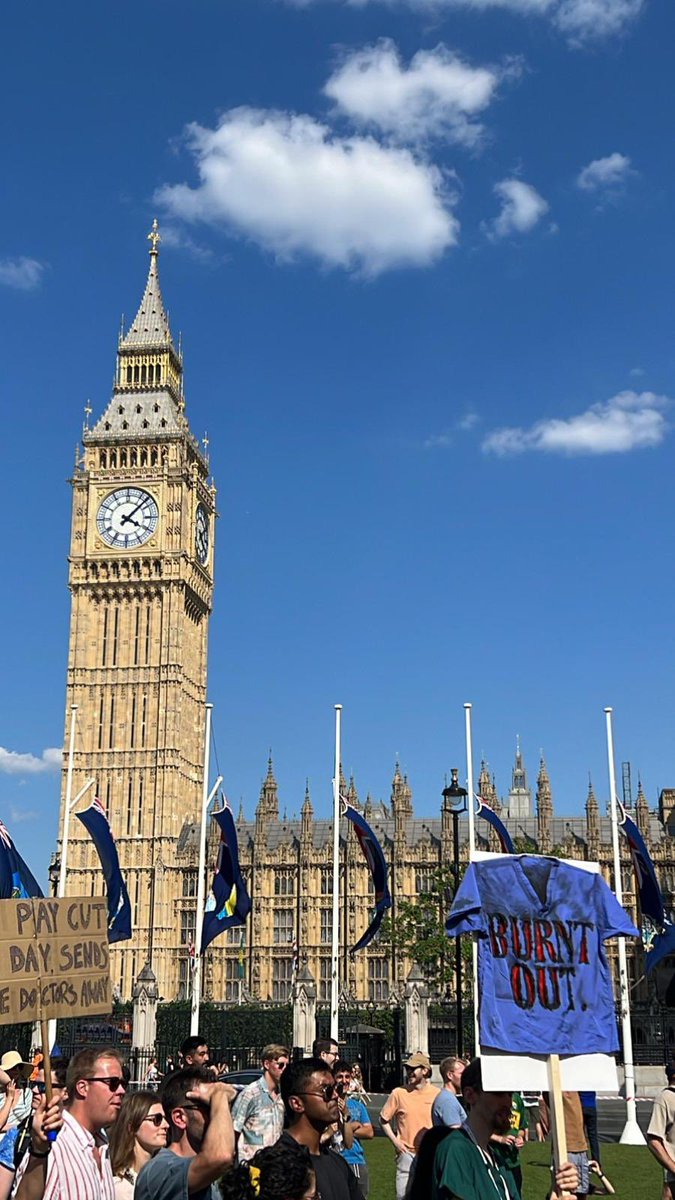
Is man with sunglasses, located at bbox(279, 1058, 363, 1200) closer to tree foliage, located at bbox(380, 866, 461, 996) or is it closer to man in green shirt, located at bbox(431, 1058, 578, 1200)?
man in green shirt, located at bbox(431, 1058, 578, 1200)

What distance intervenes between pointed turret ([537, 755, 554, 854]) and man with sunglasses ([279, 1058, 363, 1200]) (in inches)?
2531

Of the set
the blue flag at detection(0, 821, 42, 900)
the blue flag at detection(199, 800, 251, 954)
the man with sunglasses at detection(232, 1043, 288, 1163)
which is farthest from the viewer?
the blue flag at detection(199, 800, 251, 954)

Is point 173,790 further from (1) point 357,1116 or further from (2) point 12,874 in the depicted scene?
(1) point 357,1116

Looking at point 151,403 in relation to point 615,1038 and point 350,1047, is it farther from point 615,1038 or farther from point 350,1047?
point 615,1038

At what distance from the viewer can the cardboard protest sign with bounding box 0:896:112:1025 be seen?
6.02 m

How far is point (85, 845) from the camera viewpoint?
70312 mm

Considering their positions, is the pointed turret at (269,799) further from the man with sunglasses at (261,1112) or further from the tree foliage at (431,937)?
the man with sunglasses at (261,1112)

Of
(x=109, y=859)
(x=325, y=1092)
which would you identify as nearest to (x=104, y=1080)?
(x=325, y=1092)

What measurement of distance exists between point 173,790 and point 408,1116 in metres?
61.6

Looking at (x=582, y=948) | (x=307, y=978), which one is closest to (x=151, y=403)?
(x=307, y=978)

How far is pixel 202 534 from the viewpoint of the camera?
78312mm

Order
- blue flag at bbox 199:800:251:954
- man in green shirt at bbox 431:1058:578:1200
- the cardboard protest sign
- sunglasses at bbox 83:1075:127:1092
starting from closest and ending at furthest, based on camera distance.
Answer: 1. man in green shirt at bbox 431:1058:578:1200
2. sunglasses at bbox 83:1075:127:1092
3. the cardboard protest sign
4. blue flag at bbox 199:800:251:954

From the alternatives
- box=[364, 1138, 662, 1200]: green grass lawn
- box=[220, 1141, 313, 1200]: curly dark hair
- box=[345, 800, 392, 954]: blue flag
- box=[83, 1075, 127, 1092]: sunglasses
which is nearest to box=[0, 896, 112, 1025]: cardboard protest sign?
box=[83, 1075, 127, 1092]: sunglasses

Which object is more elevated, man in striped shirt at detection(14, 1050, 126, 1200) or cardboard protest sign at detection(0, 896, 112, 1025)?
cardboard protest sign at detection(0, 896, 112, 1025)
